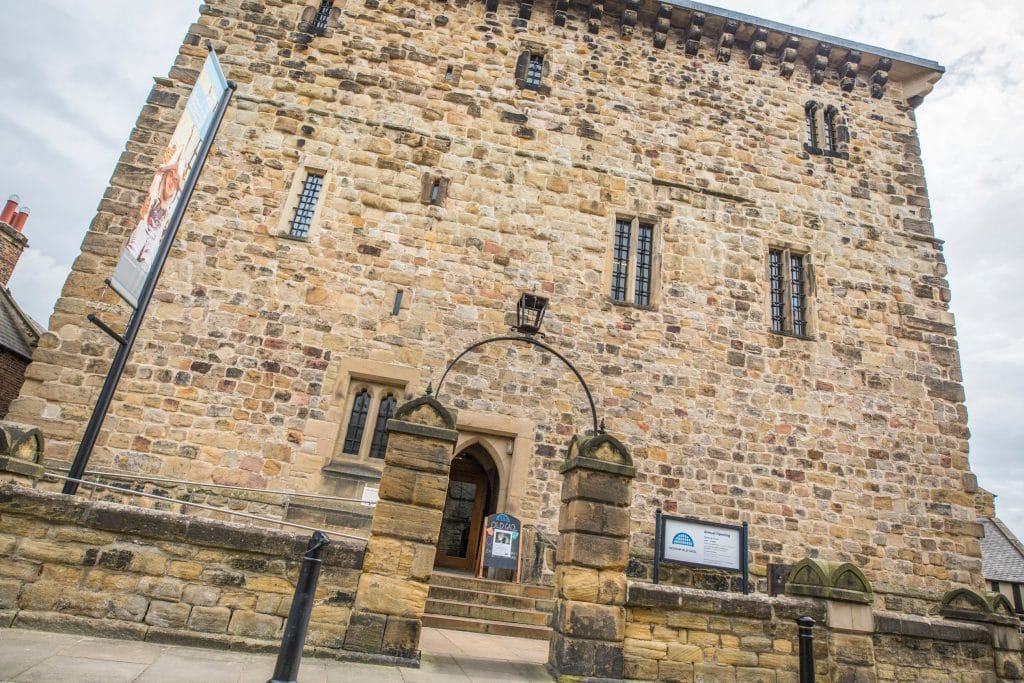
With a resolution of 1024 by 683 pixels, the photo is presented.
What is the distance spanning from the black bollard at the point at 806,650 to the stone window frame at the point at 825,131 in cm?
982

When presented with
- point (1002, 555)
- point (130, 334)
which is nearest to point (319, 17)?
point (130, 334)

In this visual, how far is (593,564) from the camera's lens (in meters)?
4.48

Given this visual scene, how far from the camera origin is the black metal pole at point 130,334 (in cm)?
464

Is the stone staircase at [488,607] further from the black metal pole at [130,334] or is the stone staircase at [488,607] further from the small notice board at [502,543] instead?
the black metal pole at [130,334]

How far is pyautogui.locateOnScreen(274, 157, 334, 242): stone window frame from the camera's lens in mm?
8664

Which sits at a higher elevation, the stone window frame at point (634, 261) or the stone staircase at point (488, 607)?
Result: the stone window frame at point (634, 261)

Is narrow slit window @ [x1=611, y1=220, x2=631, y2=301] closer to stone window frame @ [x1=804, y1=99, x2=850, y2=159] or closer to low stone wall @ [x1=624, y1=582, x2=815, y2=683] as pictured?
stone window frame @ [x1=804, y1=99, x2=850, y2=159]

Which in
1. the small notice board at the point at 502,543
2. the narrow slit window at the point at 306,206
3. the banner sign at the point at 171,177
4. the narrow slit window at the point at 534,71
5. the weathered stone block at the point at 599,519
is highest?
the narrow slit window at the point at 534,71

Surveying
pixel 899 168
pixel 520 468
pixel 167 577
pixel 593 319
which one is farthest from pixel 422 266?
pixel 899 168

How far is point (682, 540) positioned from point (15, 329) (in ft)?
55.1

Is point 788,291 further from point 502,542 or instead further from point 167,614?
point 167,614

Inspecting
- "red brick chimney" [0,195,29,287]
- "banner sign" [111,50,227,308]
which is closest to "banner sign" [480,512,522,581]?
"banner sign" [111,50,227,308]

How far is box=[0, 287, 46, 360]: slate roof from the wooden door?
36.2ft

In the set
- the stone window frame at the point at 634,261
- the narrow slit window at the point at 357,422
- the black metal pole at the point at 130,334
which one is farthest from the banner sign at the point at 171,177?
the stone window frame at the point at 634,261
